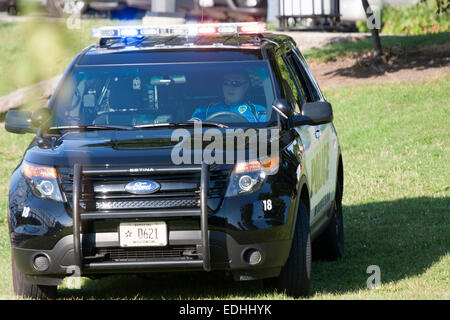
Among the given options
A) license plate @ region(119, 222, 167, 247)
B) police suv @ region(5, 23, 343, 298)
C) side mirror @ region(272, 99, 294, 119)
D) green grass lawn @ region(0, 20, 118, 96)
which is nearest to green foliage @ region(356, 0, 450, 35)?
police suv @ region(5, 23, 343, 298)

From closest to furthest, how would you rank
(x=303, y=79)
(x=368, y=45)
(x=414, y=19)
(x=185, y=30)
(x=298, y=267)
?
(x=298, y=267) < (x=185, y=30) < (x=303, y=79) < (x=368, y=45) < (x=414, y=19)

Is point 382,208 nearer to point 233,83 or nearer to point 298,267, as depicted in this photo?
point 233,83

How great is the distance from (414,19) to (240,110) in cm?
2094

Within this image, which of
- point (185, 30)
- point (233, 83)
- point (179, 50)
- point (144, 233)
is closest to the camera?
point (144, 233)

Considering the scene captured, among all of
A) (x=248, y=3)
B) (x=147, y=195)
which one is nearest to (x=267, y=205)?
(x=147, y=195)

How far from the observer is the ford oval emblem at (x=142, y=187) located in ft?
17.0

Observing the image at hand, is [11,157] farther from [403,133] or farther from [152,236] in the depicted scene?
[152,236]

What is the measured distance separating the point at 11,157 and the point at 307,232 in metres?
10.3

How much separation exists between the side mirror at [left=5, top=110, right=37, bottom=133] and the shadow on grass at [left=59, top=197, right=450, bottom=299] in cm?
114

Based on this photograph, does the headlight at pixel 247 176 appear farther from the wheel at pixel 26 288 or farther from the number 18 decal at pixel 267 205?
the wheel at pixel 26 288

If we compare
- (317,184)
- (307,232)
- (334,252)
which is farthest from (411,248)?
(307,232)

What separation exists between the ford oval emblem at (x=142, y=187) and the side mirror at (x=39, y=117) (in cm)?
126

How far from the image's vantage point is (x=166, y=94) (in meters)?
6.34

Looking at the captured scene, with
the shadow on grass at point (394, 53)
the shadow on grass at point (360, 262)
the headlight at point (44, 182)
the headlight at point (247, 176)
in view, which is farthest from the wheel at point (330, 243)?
the shadow on grass at point (394, 53)
